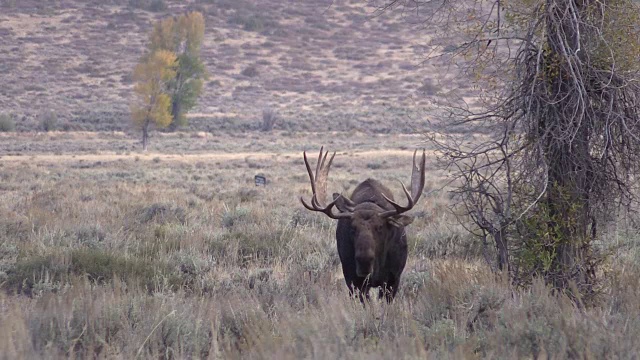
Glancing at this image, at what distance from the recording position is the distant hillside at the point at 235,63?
174ft

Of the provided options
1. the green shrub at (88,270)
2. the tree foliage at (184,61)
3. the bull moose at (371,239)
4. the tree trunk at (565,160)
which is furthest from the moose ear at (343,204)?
the tree foliage at (184,61)

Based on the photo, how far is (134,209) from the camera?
1553cm

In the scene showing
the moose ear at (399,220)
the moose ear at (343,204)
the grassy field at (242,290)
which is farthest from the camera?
the moose ear at (343,204)

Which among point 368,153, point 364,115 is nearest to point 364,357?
point 368,153

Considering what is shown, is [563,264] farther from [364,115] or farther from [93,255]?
[364,115]

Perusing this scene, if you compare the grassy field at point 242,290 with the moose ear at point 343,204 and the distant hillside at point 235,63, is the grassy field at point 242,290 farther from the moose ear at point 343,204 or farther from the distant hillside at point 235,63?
the distant hillside at point 235,63

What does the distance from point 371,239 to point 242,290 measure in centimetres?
144

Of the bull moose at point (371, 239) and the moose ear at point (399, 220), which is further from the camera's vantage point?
the moose ear at point (399, 220)

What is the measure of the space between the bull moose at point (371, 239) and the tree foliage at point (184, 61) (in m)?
39.7

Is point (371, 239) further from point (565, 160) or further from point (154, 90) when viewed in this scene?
point (154, 90)

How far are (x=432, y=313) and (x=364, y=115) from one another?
157ft

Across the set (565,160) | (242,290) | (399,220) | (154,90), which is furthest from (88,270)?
(154,90)

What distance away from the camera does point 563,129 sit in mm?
7574

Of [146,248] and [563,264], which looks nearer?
[563,264]
